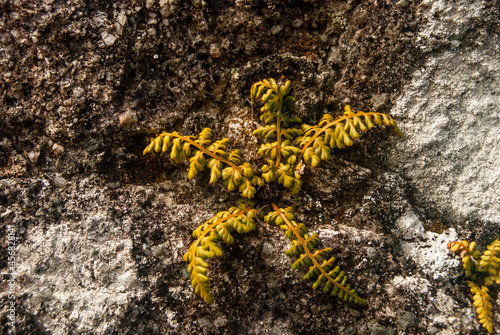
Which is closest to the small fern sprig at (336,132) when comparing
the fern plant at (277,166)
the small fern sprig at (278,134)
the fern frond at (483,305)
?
the fern plant at (277,166)

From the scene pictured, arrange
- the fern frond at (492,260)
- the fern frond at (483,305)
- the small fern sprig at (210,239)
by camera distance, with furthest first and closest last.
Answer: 1. the fern frond at (492,260)
2. the fern frond at (483,305)
3. the small fern sprig at (210,239)

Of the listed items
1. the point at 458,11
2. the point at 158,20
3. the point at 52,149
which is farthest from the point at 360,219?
the point at 52,149

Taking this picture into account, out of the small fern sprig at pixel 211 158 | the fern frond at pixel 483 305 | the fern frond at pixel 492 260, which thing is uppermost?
the small fern sprig at pixel 211 158

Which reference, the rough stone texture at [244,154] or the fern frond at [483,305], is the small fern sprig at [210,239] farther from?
the fern frond at [483,305]

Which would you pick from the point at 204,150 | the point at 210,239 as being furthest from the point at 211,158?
the point at 210,239

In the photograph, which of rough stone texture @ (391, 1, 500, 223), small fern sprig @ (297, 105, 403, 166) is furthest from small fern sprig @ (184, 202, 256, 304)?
rough stone texture @ (391, 1, 500, 223)

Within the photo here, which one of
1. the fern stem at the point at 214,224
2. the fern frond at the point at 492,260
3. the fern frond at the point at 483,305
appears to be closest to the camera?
the fern stem at the point at 214,224

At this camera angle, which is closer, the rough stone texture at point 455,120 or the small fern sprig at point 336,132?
the small fern sprig at point 336,132

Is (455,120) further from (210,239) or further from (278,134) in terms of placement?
(210,239)

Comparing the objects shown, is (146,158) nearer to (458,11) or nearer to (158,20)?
(158,20)
